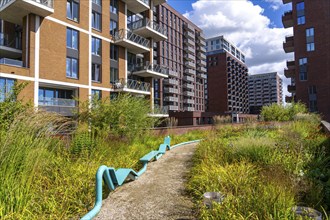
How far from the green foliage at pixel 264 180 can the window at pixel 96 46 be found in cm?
2142

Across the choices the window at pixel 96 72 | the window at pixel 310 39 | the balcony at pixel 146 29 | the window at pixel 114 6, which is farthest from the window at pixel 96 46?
the window at pixel 310 39

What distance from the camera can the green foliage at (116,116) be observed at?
1052 cm

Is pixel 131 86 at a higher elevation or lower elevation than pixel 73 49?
lower

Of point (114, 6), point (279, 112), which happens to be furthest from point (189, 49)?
point (279, 112)

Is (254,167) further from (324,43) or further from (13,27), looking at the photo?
(324,43)

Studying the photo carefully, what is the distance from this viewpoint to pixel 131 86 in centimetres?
2881

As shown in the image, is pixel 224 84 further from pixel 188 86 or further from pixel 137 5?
pixel 137 5

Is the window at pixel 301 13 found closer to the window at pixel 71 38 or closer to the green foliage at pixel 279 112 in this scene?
the green foliage at pixel 279 112

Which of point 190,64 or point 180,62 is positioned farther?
point 190,64

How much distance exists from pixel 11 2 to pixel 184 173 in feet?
68.1

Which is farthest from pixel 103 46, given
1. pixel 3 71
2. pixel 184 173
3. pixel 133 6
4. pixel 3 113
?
pixel 184 173

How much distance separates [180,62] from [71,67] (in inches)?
1938

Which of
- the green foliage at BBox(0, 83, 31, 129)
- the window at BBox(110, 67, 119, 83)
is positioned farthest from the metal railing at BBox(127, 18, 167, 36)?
the green foliage at BBox(0, 83, 31, 129)

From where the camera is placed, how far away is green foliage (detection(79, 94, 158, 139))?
1052 cm
